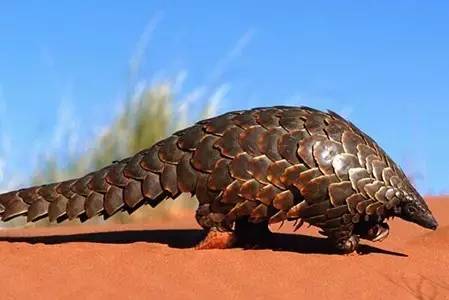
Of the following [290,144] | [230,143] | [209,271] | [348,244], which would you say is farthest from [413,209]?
[209,271]

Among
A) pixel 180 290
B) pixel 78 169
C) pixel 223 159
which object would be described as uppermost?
pixel 78 169

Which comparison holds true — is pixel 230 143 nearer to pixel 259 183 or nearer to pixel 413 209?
pixel 259 183

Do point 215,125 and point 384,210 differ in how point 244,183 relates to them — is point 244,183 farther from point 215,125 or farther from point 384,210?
point 384,210

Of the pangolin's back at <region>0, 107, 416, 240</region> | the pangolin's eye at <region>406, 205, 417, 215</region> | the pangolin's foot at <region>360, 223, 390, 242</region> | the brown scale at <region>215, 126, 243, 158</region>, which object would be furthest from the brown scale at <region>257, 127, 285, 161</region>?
the pangolin's eye at <region>406, 205, 417, 215</region>

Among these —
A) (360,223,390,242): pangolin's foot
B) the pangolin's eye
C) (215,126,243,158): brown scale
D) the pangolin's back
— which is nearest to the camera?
the pangolin's back

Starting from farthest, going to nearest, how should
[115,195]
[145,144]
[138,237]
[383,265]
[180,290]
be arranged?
[145,144], [138,237], [115,195], [383,265], [180,290]

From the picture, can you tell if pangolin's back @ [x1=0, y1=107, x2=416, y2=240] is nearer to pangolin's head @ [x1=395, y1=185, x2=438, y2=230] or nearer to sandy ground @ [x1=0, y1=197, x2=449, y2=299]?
pangolin's head @ [x1=395, y1=185, x2=438, y2=230]

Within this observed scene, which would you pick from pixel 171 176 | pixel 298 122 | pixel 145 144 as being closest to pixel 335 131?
pixel 298 122
